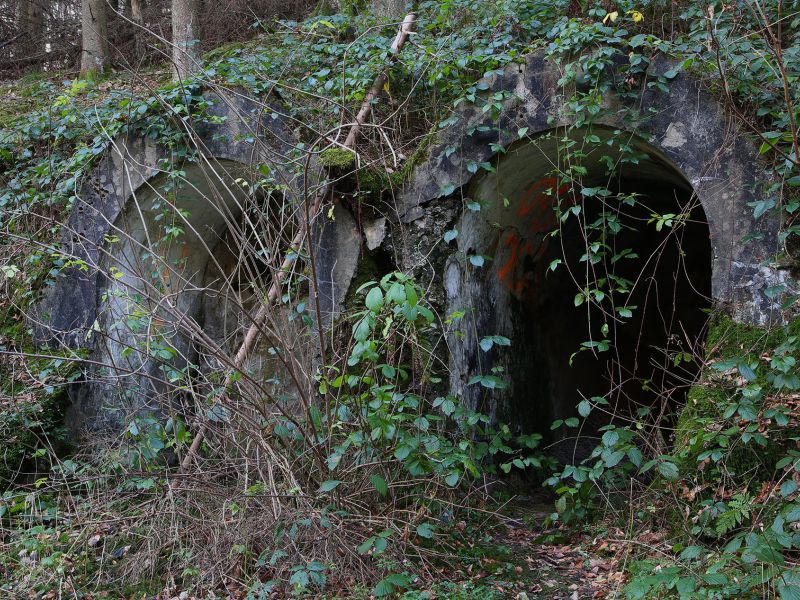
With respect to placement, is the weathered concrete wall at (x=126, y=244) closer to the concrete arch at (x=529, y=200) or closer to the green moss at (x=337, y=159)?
the green moss at (x=337, y=159)

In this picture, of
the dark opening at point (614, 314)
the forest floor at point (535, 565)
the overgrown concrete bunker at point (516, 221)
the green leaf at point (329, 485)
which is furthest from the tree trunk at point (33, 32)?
the forest floor at point (535, 565)

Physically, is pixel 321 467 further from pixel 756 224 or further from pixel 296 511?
pixel 756 224

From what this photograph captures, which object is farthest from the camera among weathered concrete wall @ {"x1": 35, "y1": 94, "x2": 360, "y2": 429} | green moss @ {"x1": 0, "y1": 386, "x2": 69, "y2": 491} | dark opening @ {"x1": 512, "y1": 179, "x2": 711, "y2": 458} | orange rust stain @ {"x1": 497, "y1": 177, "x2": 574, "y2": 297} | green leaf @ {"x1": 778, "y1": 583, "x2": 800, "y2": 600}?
dark opening @ {"x1": 512, "y1": 179, "x2": 711, "y2": 458}

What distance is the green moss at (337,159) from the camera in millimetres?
5633

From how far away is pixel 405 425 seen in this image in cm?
472

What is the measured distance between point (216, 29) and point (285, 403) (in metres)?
7.92

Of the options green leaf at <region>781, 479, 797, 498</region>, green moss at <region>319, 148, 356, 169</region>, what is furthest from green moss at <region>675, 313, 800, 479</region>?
green moss at <region>319, 148, 356, 169</region>

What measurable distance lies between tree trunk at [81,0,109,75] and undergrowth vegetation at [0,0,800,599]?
13.7 ft

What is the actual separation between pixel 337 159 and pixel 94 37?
6006 millimetres

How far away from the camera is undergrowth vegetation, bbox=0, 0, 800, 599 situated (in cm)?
409

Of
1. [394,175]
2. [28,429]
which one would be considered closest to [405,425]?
[394,175]

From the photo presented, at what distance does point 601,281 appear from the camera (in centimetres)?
502

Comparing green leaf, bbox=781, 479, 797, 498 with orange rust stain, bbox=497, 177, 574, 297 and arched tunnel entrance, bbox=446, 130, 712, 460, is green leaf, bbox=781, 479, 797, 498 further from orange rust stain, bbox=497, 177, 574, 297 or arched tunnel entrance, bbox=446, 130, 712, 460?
orange rust stain, bbox=497, 177, 574, 297

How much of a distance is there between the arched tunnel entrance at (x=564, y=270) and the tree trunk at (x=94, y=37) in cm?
633
